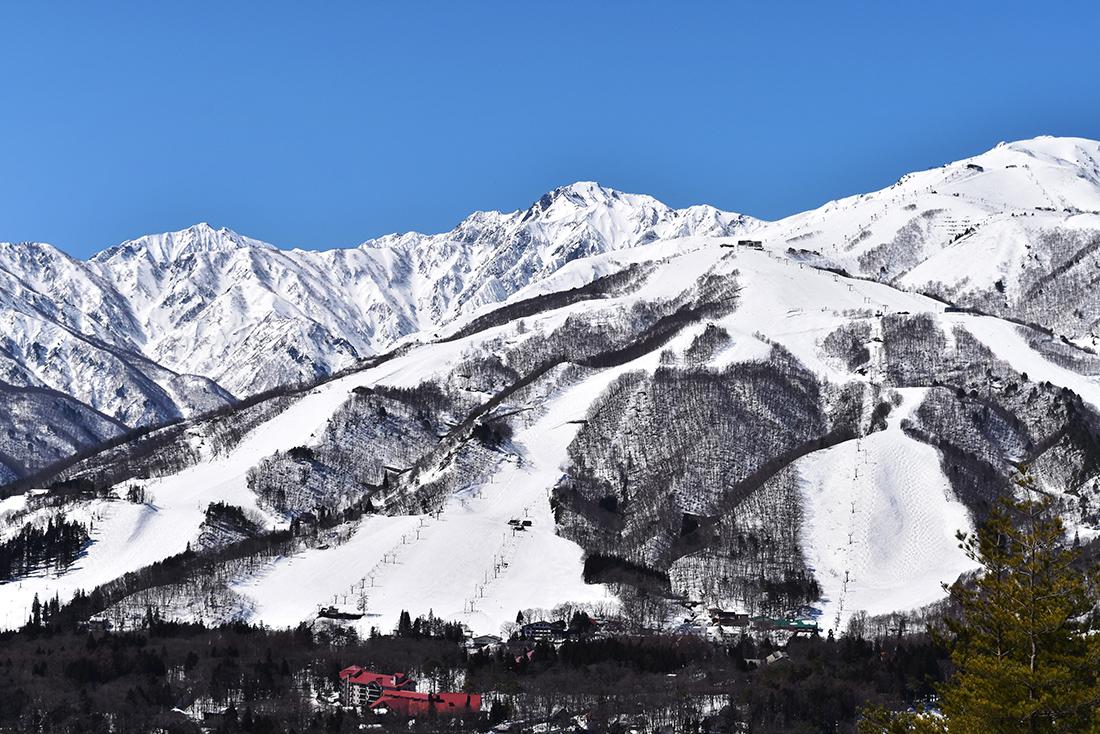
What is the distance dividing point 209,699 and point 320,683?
47.5 feet

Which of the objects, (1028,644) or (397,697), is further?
(397,697)

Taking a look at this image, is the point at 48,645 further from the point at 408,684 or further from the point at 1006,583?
the point at 1006,583

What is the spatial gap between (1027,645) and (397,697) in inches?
5117

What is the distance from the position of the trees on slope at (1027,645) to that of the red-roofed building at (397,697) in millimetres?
121608

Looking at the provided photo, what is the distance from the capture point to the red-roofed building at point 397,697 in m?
159

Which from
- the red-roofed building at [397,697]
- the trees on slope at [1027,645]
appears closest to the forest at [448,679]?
the red-roofed building at [397,697]

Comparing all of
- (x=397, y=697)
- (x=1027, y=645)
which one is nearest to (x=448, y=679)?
(x=397, y=697)

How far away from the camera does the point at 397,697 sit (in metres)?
163

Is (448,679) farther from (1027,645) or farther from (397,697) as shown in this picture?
(1027,645)

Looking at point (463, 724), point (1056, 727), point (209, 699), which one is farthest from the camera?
point (209, 699)

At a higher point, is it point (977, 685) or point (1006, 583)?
point (1006, 583)

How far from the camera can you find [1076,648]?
41594 millimetres

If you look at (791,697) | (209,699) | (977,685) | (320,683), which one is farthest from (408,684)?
(977,685)

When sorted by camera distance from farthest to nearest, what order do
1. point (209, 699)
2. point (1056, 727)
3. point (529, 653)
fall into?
1. point (529, 653)
2. point (209, 699)
3. point (1056, 727)
